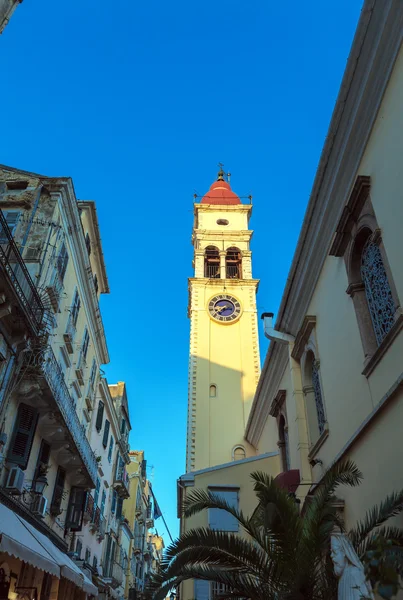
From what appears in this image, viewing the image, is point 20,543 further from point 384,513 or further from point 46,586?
point 46,586

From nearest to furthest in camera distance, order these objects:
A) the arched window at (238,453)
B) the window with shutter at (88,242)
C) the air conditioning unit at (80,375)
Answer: the air conditioning unit at (80,375)
the window with shutter at (88,242)
the arched window at (238,453)

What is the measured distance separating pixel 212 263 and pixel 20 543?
2854cm

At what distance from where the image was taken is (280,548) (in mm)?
7910

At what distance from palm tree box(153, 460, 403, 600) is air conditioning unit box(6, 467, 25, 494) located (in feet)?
16.5

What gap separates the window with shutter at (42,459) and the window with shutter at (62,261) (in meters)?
5.22

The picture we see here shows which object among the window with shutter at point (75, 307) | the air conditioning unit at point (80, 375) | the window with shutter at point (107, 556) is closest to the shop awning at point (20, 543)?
the air conditioning unit at point (80, 375)

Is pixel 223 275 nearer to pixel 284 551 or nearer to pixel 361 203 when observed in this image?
pixel 361 203

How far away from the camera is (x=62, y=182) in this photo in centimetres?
1634

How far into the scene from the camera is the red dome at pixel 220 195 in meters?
40.8

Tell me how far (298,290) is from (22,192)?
361 inches

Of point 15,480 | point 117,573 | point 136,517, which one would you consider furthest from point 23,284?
point 136,517

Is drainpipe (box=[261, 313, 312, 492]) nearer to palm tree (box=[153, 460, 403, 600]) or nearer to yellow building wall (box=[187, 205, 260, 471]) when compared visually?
palm tree (box=[153, 460, 403, 600])

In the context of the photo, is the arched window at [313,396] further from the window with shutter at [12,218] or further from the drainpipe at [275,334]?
the window with shutter at [12,218]

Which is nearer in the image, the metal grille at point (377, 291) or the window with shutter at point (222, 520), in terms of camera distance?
the metal grille at point (377, 291)
